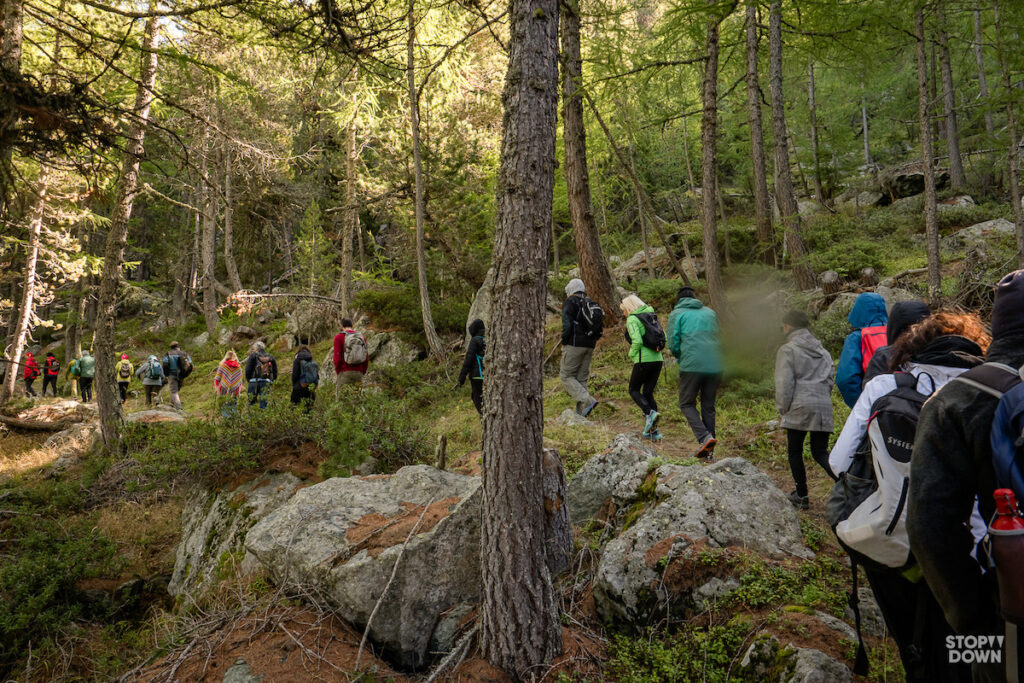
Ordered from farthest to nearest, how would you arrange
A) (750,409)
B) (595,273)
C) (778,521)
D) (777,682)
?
1. (595,273)
2. (750,409)
3. (778,521)
4. (777,682)

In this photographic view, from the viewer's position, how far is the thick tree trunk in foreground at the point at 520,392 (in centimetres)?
337

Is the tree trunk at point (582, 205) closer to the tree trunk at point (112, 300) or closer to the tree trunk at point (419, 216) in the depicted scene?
the tree trunk at point (419, 216)

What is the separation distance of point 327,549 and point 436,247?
42.6 ft

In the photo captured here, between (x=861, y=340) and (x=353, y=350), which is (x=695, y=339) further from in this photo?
(x=353, y=350)

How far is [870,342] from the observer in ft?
14.3

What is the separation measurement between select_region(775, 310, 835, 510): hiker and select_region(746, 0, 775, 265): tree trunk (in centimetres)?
848

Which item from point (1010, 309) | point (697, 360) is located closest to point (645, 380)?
point (697, 360)

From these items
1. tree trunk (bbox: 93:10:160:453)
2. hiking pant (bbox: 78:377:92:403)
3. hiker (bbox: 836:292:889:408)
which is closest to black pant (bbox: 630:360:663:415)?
hiker (bbox: 836:292:889:408)

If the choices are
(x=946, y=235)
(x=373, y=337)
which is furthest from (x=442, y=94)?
(x=946, y=235)

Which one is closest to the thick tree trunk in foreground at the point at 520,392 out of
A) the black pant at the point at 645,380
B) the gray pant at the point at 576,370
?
the black pant at the point at 645,380

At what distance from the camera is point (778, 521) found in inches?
163

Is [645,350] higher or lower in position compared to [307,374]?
higher

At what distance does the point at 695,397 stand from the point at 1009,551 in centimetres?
497

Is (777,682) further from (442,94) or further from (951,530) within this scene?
(442,94)
